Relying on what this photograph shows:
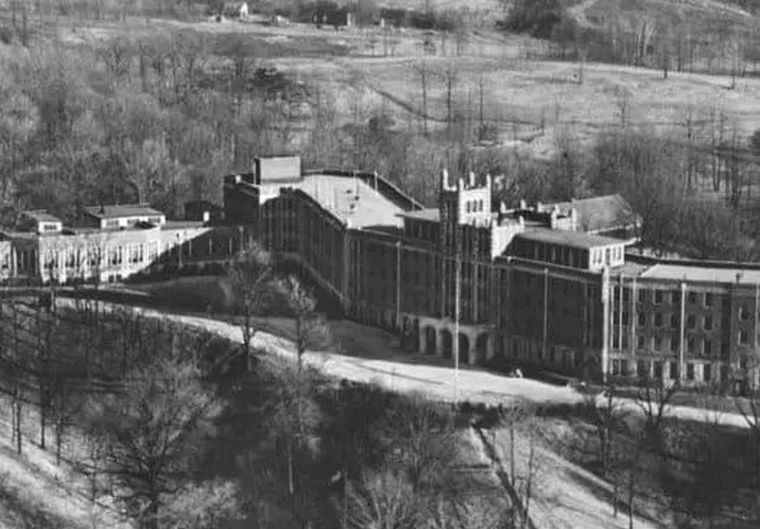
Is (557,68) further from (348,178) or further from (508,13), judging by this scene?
(348,178)

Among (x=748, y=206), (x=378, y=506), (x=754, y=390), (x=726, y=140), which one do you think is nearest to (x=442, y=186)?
(x=754, y=390)

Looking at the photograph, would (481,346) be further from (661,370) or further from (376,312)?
(661,370)

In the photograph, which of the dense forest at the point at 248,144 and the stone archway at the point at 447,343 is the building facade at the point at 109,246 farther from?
the stone archway at the point at 447,343

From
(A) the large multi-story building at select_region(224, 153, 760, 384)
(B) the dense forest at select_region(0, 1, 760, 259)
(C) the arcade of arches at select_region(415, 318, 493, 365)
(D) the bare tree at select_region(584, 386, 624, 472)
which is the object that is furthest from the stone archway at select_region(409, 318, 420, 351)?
(B) the dense forest at select_region(0, 1, 760, 259)

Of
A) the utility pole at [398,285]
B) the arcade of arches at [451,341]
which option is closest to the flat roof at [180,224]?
the utility pole at [398,285]

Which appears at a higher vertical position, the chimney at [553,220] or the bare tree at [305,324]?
the chimney at [553,220]

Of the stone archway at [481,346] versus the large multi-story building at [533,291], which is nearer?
the large multi-story building at [533,291]
